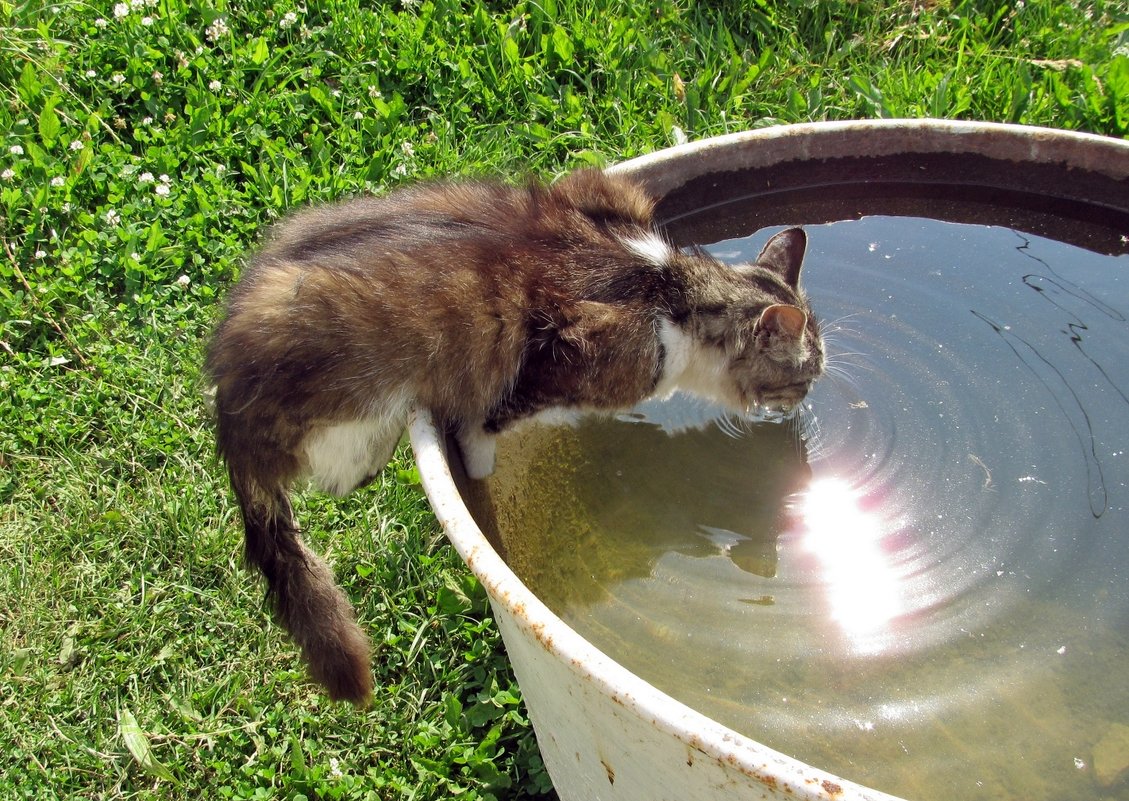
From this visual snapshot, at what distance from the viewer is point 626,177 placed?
10.4 feet

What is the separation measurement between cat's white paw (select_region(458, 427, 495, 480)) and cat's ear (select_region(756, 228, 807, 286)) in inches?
44.3

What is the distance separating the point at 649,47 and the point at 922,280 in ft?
6.18

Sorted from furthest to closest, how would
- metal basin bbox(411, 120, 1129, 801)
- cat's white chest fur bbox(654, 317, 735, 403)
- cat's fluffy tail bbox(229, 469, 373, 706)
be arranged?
cat's white chest fur bbox(654, 317, 735, 403), cat's fluffy tail bbox(229, 469, 373, 706), metal basin bbox(411, 120, 1129, 801)

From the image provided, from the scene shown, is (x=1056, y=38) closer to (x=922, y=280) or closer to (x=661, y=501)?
(x=922, y=280)

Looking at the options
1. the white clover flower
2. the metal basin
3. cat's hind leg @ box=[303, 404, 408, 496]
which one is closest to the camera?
the metal basin

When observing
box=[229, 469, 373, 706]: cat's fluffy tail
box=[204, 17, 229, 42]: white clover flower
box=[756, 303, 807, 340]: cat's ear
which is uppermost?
box=[204, 17, 229, 42]: white clover flower

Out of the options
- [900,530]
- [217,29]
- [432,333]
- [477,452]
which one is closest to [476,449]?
[477,452]

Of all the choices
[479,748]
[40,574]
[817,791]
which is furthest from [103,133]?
[817,791]

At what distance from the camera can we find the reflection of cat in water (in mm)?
2785

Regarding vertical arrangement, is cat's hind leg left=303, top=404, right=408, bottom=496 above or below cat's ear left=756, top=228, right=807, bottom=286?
below

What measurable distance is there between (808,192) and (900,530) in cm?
135

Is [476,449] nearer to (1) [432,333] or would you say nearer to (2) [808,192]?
(1) [432,333]

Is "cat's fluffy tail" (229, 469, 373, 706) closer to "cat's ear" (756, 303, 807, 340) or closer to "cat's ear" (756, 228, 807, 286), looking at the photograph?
"cat's ear" (756, 303, 807, 340)

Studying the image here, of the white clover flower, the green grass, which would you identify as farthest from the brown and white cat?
the white clover flower
